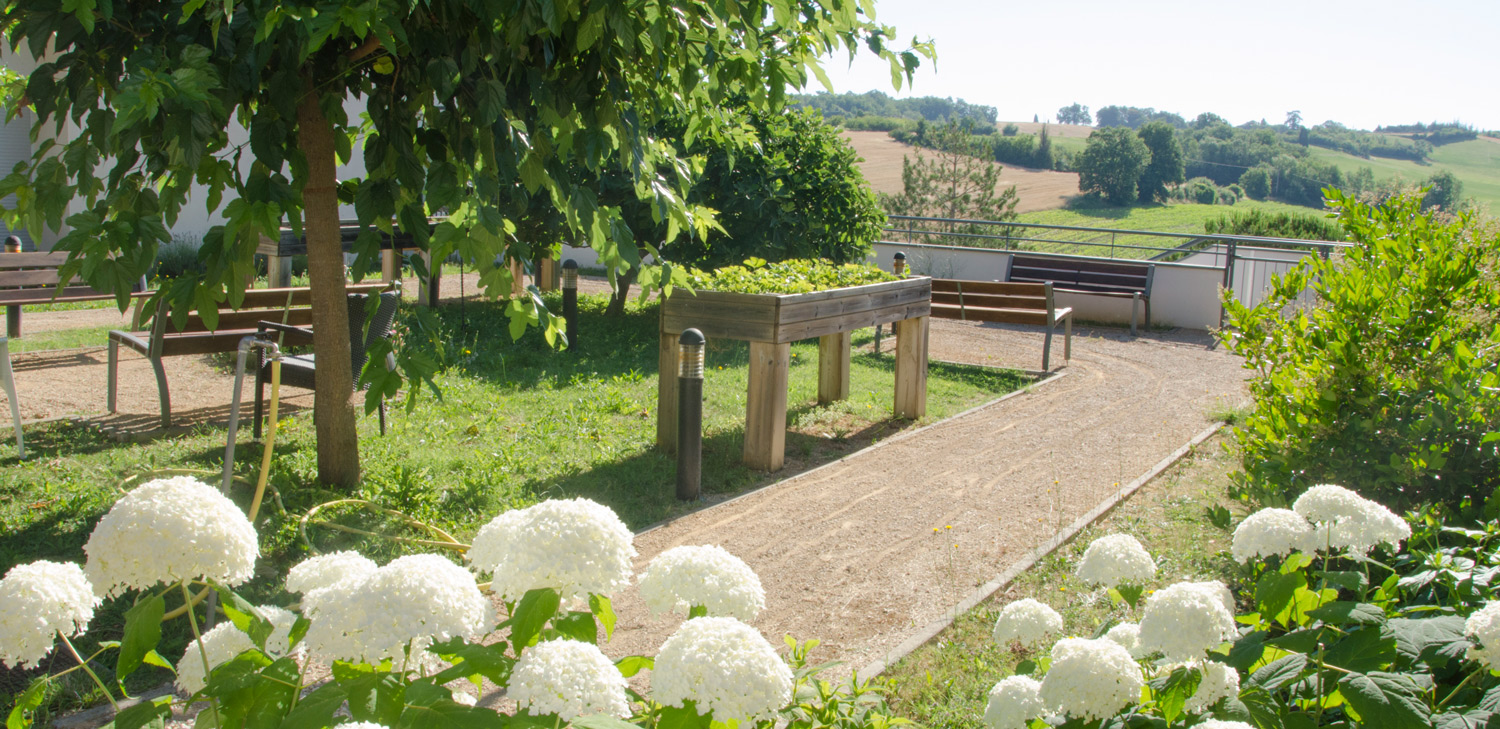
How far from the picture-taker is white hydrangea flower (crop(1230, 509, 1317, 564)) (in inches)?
71.3

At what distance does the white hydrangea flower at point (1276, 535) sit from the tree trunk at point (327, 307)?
13.5ft

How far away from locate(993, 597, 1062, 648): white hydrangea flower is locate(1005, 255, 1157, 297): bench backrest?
11975 mm

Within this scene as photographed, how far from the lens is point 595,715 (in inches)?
48.4

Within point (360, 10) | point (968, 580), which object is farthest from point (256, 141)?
point (968, 580)

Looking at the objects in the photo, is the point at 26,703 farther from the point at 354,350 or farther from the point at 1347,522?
the point at 354,350

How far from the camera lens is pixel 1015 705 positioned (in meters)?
1.65

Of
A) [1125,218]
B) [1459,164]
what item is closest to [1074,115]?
[1459,164]

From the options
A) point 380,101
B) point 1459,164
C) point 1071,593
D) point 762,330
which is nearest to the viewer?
point 380,101

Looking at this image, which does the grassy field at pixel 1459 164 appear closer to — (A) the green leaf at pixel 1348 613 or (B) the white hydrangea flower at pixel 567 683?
(A) the green leaf at pixel 1348 613

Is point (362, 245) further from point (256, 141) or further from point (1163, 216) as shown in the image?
point (1163, 216)

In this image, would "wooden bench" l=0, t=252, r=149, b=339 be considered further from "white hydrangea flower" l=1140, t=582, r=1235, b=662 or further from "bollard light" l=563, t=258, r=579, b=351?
"white hydrangea flower" l=1140, t=582, r=1235, b=662

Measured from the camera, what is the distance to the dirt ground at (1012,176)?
51456 mm

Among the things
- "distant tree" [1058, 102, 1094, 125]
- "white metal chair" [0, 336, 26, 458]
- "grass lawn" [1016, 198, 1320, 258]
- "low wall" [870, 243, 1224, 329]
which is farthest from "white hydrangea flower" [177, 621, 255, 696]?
"distant tree" [1058, 102, 1094, 125]

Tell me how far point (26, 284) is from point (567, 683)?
34.8ft
